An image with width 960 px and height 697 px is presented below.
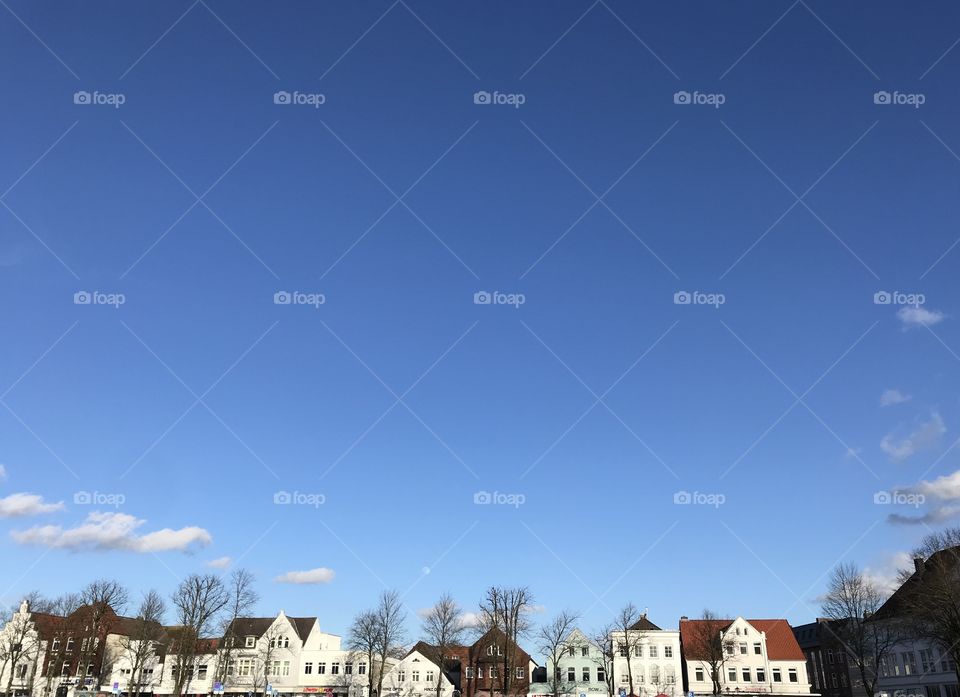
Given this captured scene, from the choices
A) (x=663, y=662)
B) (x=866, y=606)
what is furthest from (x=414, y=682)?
(x=866, y=606)

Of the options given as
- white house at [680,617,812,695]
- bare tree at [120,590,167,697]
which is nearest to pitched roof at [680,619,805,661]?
white house at [680,617,812,695]

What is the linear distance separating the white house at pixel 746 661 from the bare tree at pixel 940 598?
25.6 m

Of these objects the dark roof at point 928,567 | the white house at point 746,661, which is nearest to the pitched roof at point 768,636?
the white house at point 746,661

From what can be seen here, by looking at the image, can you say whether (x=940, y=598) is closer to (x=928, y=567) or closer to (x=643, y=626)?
(x=928, y=567)

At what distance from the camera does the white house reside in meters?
90.9

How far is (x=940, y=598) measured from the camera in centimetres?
5875

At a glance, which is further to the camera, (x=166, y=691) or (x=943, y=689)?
(x=166, y=691)

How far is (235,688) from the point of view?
321 feet

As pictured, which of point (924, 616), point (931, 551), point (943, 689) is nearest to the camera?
point (924, 616)

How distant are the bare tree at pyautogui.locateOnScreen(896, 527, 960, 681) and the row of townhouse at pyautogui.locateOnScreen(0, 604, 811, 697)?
26.9 meters

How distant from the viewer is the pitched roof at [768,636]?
92.9 meters

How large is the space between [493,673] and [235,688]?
3379cm

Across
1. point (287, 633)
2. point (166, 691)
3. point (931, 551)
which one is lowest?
point (166, 691)

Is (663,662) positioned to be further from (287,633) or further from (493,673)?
(287,633)
